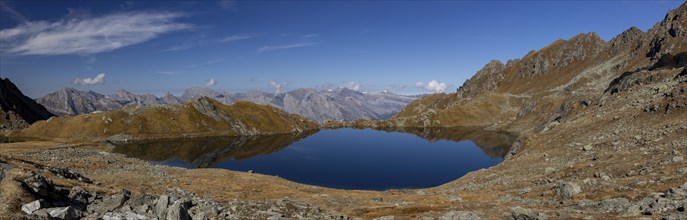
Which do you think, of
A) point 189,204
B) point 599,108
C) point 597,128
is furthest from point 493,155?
point 189,204

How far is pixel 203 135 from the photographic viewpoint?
190 m

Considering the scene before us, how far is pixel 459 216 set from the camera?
85.9 ft

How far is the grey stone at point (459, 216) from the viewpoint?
2588 cm

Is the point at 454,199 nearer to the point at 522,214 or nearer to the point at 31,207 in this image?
the point at 522,214

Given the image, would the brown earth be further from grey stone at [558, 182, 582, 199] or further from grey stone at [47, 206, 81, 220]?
grey stone at [47, 206, 81, 220]

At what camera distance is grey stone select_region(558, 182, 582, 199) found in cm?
3100

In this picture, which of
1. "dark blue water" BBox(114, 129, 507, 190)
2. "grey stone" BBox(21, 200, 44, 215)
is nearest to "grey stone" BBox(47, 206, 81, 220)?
"grey stone" BBox(21, 200, 44, 215)

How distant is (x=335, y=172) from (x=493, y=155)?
2357 inches

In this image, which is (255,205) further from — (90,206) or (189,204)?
(90,206)

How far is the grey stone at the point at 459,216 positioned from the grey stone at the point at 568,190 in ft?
32.8

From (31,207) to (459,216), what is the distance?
80.4ft

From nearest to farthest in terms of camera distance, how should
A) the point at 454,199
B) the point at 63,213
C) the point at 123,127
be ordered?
the point at 63,213 < the point at 454,199 < the point at 123,127

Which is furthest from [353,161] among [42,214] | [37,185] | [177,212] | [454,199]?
[42,214]

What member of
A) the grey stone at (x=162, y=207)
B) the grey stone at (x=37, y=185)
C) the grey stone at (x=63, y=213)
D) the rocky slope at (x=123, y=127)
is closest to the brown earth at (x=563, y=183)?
the grey stone at (x=37, y=185)
